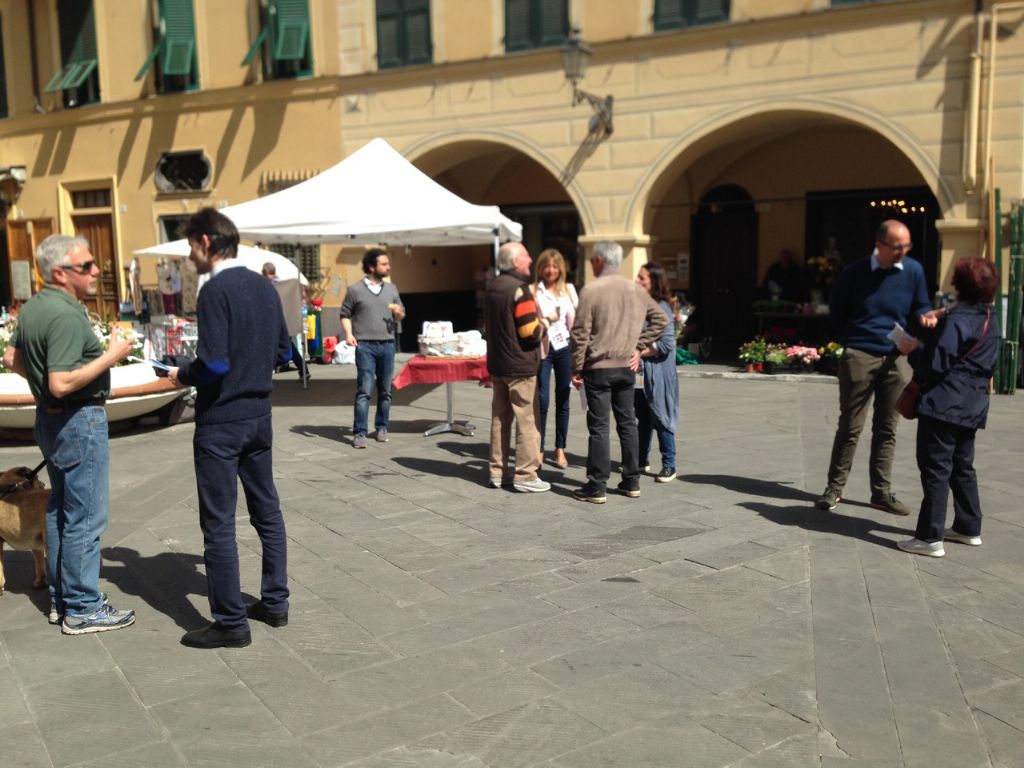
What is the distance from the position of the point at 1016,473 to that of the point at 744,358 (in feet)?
20.0

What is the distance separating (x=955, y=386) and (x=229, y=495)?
350 cm

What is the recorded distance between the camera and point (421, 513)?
602 centimetres

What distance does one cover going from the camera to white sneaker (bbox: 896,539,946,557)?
16.5 feet

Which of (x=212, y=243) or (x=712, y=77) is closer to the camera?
(x=212, y=243)

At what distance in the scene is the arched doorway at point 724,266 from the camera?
1584 cm

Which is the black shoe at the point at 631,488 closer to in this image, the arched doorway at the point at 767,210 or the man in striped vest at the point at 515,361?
the man in striped vest at the point at 515,361

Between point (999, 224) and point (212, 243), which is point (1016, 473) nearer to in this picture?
point (999, 224)

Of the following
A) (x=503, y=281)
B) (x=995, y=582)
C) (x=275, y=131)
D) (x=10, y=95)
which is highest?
(x=10, y=95)

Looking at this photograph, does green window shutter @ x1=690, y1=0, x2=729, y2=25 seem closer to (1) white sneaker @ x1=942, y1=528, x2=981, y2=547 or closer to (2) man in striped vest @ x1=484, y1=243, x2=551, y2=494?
(2) man in striped vest @ x1=484, y1=243, x2=551, y2=494

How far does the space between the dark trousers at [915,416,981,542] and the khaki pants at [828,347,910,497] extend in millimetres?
736

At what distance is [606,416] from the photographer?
6.20 metres

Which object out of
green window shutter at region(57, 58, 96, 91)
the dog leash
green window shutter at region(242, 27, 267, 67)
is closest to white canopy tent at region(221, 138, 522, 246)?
the dog leash

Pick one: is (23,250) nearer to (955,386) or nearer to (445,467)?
(445,467)

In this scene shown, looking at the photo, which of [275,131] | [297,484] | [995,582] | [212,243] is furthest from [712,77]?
[212,243]
